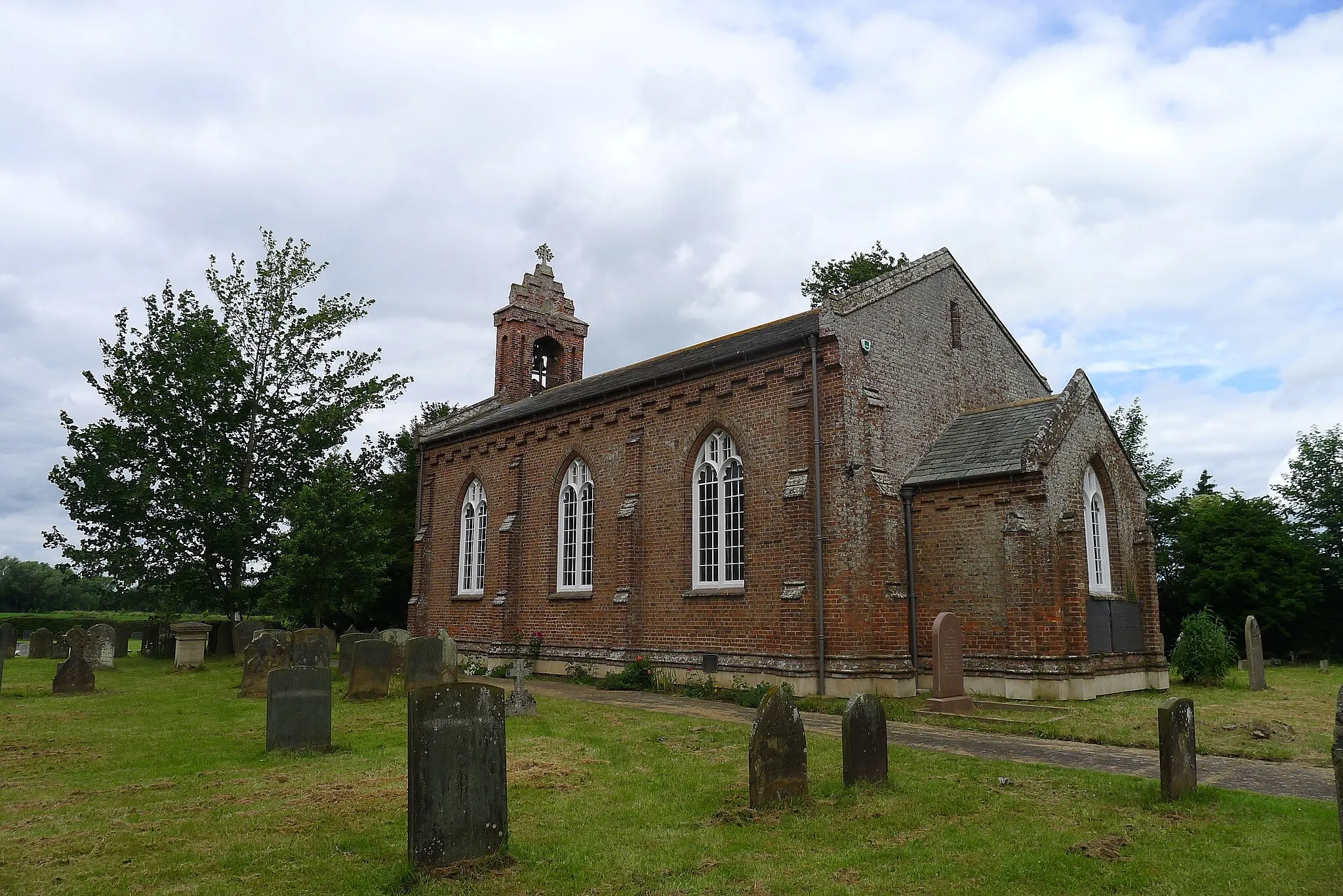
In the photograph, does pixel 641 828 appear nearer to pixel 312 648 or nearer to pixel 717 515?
pixel 312 648

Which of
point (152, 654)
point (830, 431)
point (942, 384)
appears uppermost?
point (942, 384)

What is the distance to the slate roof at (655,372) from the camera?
1927 centimetres

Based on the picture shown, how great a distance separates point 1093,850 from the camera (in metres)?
7.02

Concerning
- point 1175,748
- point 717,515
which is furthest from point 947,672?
point 717,515

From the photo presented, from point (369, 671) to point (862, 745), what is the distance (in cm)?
1091

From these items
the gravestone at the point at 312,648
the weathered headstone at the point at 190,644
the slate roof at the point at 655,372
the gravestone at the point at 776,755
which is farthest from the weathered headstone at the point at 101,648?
the gravestone at the point at 776,755

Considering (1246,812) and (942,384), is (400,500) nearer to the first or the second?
(942,384)

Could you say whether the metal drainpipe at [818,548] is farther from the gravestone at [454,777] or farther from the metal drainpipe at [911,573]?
the gravestone at [454,777]

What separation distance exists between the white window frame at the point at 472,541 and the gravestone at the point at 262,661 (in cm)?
847

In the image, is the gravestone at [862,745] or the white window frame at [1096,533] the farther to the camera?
the white window frame at [1096,533]

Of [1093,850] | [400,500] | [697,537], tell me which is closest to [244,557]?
[400,500]

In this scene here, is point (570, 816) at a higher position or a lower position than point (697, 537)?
lower

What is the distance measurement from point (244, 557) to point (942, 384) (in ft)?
83.3

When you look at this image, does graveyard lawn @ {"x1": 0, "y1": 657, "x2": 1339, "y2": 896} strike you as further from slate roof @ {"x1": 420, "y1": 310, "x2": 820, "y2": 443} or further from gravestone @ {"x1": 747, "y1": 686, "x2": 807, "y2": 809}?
slate roof @ {"x1": 420, "y1": 310, "x2": 820, "y2": 443}
